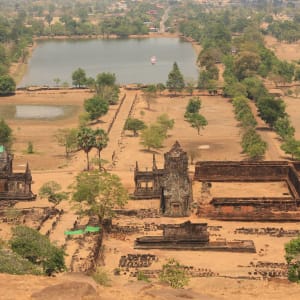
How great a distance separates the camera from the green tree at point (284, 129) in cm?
7519

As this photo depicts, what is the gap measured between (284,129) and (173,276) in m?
45.5

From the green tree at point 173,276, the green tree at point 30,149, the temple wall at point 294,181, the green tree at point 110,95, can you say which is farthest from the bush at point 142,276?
the green tree at point 110,95

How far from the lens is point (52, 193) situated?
2066 inches

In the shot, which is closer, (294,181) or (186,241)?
(186,241)

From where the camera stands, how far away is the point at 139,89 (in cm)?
11619

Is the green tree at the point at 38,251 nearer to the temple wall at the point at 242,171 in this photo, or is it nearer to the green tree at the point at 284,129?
the temple wall at the point at 242,171

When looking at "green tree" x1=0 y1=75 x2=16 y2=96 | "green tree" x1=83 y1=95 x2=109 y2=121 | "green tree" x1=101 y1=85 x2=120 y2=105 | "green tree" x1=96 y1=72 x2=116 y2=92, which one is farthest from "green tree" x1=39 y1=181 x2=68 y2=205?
"green tree" x1=0 y1=75 x2=16 y2=96

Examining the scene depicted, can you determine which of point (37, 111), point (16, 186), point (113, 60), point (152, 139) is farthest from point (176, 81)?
point (16, 186)

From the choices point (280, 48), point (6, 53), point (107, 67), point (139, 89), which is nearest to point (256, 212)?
point (139, 89)

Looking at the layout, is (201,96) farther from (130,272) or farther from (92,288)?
(92,288)

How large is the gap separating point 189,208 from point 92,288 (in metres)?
22.5

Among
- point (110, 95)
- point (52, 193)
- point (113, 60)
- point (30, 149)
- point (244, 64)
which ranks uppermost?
point (52, 193)

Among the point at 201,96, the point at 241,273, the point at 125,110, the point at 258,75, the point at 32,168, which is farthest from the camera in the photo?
the point at 258,75

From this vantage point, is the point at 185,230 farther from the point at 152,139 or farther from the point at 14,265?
the point at 152,139
